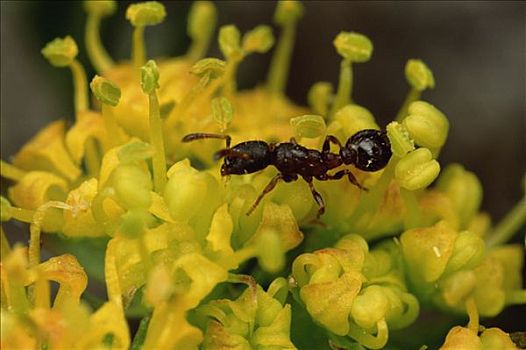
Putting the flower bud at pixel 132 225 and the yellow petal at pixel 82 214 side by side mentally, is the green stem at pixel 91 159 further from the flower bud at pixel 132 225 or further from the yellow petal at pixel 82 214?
the flower bud at pixel 132 225

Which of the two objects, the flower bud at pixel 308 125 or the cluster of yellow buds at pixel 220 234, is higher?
the flower bud at pixel 308 125

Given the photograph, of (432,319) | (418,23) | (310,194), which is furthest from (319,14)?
(310,194)

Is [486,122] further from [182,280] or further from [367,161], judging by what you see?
[182,280]

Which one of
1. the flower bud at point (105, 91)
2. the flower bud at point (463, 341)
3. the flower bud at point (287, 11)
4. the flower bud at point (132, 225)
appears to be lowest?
the flower bud at point (463, 341)

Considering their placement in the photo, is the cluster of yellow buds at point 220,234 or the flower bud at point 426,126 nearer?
the cluster of yellow buds at point 220,234

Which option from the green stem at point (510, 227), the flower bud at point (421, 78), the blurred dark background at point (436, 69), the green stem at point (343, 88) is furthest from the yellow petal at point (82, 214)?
the blurred dark background at point (436, 69)

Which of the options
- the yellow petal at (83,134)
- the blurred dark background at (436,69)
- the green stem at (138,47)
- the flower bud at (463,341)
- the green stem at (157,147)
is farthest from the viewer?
the blurred dark background at (436,69)

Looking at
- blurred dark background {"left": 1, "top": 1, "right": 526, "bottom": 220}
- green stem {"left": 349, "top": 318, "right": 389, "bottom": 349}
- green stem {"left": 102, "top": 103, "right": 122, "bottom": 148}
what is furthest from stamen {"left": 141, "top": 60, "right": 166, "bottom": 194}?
blurred dark background {"left": 1, "top": 1, "right": 526, "bottom": 220}

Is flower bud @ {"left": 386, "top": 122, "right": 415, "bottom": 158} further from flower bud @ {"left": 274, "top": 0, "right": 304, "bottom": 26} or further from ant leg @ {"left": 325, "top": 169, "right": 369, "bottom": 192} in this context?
flower bud @ {"left": 274, "top": 0, "right": 304, "bottom": 26}
